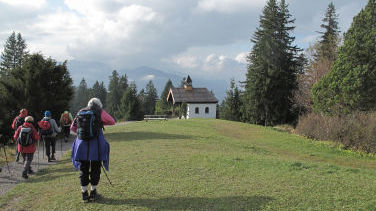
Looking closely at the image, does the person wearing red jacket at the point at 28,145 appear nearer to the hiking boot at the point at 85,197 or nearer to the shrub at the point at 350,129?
the hiking boot at the point at 85,197

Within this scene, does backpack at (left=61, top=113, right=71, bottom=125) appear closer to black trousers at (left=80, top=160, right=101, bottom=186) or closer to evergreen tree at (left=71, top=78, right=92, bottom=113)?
black trousers at (left=80, top=160, right=101, bottom=186)

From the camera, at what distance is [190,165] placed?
8781mm

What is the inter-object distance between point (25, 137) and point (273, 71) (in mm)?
38318

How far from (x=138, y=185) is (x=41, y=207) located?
2.04 metres

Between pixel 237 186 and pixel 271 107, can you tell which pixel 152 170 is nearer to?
pixel 237 186

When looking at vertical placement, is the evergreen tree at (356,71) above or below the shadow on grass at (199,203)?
above

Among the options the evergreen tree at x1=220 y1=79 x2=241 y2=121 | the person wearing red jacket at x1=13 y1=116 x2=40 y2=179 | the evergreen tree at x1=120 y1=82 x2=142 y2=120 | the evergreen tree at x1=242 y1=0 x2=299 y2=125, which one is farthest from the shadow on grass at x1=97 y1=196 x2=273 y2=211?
the evergreen tree at x1=220 y1=79 x2=241 y2=121

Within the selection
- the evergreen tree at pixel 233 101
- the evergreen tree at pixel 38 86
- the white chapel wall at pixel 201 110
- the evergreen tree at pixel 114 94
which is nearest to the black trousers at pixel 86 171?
the evergreen tree at pixel 38 86

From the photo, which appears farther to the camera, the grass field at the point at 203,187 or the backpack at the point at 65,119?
the backpack at the point at 65,119

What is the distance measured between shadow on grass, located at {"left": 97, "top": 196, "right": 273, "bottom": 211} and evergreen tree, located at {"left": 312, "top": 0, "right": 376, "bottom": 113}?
53.6ft

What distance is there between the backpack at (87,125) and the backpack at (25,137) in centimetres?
381

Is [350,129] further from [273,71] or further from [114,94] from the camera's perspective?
[114,94]

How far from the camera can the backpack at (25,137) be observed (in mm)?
8586

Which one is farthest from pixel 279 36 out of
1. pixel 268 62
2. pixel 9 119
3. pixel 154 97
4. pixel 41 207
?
pixel 154 97
